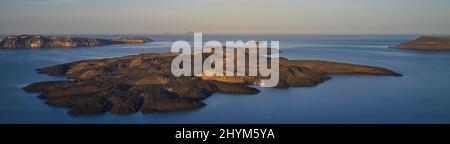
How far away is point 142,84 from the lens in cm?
1447

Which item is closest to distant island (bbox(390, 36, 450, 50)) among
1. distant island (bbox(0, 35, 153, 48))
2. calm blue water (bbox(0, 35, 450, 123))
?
calm blue water (bbox(0, 35, 450, 123))

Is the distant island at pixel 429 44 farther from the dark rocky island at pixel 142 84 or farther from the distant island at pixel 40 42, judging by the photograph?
the distant island at pixel 40 42

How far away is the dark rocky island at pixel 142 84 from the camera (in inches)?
466

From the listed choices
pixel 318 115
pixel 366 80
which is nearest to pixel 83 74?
pixel 318 115

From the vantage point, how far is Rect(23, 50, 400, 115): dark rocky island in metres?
11.8

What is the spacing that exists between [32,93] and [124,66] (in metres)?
4.88

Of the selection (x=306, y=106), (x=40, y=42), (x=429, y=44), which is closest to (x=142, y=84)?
(x=306, y=106)

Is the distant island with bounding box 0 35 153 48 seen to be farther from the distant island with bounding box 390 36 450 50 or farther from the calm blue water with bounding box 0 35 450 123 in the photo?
the distant island with bounding box 390 36 450 50

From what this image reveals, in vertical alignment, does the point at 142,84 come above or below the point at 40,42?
below

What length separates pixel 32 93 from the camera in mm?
14422

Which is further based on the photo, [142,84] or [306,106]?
[142,84]

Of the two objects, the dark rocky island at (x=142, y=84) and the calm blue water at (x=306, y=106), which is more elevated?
the dark rocky island at (x=142, y=84)

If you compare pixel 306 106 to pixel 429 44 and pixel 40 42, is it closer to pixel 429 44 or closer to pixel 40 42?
pixel 429 44

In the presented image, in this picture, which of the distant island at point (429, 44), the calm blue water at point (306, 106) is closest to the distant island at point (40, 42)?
the calm blue water at point (306, 106)
